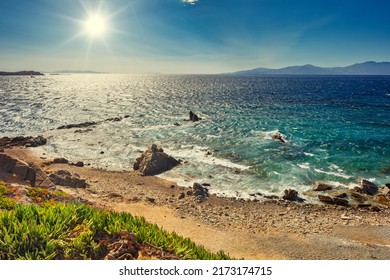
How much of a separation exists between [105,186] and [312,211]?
75.6ft

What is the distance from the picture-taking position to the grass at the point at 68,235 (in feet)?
30.2

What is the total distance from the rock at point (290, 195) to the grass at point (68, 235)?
2094cm

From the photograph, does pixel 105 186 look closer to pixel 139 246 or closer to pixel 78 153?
pixel 78 153

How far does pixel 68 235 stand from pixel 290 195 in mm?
25282

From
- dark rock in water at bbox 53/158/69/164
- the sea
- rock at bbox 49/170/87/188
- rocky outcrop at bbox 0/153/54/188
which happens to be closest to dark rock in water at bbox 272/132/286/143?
the sea

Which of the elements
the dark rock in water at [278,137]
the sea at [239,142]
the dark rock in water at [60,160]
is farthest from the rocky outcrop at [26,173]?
the dark rock in water at [278,137]

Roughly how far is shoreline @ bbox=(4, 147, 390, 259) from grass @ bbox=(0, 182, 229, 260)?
981 cm

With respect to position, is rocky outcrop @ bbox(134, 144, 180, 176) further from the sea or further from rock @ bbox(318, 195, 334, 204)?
rock @ bbox(318, 195, 334, 204)

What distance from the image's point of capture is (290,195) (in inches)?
1203

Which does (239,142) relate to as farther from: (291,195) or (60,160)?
(60,160)

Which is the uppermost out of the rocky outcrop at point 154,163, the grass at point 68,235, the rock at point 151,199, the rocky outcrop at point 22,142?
the grass at point 68,235

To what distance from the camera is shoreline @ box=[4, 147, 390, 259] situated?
824 inches

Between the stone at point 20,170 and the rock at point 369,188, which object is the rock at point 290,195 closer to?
the rock at point 369,188
